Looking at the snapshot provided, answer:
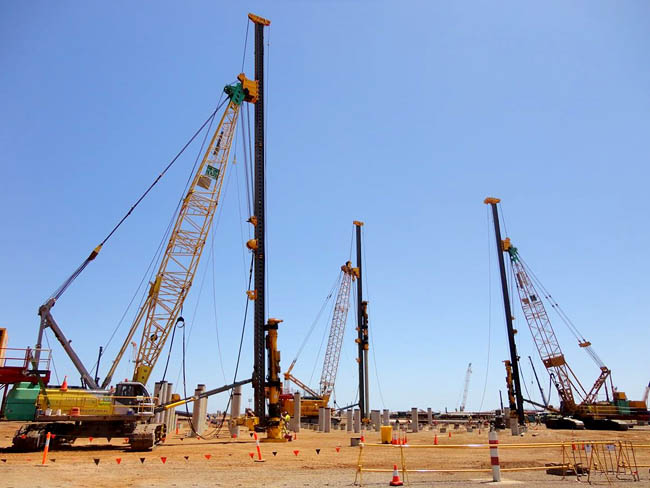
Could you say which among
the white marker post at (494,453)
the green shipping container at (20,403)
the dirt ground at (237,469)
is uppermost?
the green shipping container at (20,403)

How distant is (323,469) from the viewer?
15.4 m

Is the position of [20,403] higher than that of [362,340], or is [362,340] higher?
[362,340]

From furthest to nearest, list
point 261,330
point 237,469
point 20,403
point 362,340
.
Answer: point 362,340
point 261,330
point 20,403
point 237,469

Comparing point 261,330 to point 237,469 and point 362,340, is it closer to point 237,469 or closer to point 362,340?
point 237,469

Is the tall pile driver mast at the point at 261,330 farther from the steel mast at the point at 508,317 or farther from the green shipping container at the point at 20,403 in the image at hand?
the steel mast at the point at 508,317

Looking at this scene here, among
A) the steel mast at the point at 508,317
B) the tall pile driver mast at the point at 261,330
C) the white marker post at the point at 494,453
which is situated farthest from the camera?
the steel mast at the point at 508,317

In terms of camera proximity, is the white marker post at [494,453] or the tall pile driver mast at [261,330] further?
the tall pile driver mast at [261,330]

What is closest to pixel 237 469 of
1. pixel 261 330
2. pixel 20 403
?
pixel 20 403

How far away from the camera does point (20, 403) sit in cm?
1927

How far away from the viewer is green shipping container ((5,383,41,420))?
1917 cm

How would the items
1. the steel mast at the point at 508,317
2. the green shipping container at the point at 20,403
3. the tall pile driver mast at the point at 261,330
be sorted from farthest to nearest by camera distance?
the steel mast at the point at 508,317, the tall pile driver mast at the point at 261,330, the green shipping container at the point at 20,403

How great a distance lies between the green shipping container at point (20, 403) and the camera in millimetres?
19172

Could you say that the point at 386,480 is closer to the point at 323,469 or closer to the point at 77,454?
the point at 323,469

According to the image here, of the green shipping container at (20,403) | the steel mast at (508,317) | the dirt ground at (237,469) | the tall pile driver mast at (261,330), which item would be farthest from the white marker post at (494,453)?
the steel mast at (508,317)
